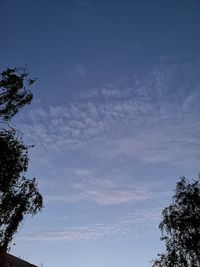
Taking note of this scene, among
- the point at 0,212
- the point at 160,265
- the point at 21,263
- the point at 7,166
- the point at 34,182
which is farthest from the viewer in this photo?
the point at 21,263

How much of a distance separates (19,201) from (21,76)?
11277mm

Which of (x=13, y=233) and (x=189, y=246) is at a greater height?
(x=189, y=246)

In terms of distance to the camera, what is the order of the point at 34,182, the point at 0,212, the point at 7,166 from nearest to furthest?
the point at 7,166, the point at 0,212, the point at 34,182

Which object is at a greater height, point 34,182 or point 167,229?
point 167,229

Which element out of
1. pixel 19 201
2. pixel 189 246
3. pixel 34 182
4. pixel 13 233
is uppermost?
pixel 189 246

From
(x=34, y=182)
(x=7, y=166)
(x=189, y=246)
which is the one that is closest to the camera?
(x=7, y=166)

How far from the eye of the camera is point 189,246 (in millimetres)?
45281

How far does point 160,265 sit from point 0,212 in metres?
31.3

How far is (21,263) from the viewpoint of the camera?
61969 mm

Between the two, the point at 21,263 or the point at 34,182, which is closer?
the point at 34,182

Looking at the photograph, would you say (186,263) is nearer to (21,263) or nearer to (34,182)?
(34,182)

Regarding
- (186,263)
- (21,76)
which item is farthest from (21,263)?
(21,76)

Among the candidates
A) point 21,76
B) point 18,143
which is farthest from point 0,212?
point 21,76

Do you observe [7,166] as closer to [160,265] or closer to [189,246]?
[189,246]
